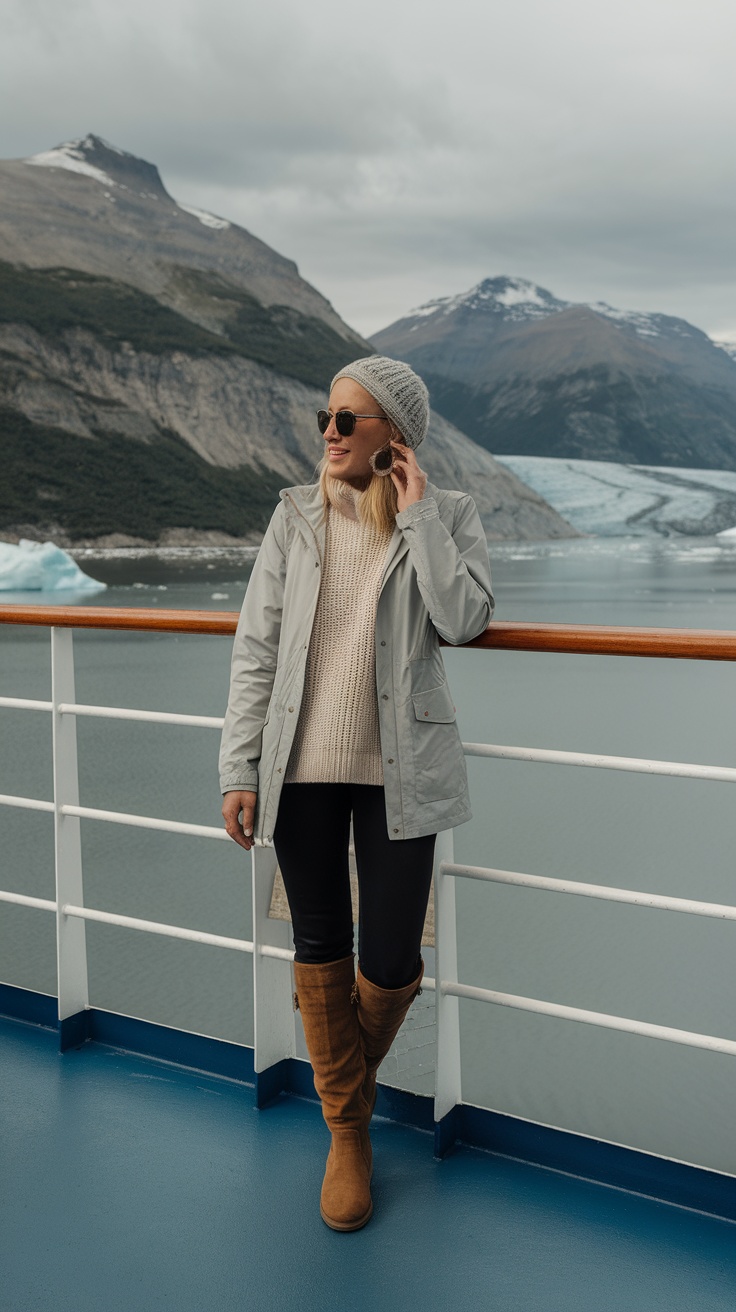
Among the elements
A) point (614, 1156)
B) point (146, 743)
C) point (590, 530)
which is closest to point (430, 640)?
point (614, 1156)

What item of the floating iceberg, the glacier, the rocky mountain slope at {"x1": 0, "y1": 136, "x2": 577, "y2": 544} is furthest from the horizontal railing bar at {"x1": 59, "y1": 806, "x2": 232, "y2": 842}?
the glacier

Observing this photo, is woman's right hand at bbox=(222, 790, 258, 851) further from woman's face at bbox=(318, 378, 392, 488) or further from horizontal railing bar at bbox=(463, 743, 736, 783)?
woman's face at bbox=(318, 378, 392, 488)

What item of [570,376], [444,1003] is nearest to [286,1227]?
[444,1003]

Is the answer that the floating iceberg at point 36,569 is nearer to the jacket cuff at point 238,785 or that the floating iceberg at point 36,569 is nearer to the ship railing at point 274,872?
the ship railing at point 274,872

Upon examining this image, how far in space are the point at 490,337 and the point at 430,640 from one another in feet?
384

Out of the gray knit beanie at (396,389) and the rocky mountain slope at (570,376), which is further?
the rocky mountain slope at (570,376)

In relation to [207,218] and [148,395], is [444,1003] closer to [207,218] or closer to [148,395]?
[148,395]

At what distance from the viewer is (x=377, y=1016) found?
3.89ft

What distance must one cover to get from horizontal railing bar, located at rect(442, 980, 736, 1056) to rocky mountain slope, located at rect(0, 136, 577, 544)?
161 ft

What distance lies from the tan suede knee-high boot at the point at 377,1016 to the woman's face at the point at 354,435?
1.74ft

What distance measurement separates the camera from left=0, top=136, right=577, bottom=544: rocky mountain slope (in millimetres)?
53656

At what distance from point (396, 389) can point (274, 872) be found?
62cm

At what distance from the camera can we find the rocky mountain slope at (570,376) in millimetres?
91375

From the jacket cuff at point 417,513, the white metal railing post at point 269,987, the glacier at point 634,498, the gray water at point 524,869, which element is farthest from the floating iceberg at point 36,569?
the glacier at point 634,498
